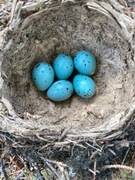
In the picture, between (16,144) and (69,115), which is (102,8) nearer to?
(69,115)

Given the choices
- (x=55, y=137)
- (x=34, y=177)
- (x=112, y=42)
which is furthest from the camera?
(x=112, y=42)

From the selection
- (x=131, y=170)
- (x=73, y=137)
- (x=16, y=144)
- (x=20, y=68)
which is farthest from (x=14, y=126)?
(x=131, y=170)

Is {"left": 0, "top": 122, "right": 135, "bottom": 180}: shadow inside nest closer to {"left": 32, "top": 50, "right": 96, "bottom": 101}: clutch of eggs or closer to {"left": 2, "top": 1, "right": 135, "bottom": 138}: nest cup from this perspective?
{"left": 2, "top": 1, "right": 135, "bottom": 138}: nest cup

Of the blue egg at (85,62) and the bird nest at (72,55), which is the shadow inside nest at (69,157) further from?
the blue egg at (85,62)

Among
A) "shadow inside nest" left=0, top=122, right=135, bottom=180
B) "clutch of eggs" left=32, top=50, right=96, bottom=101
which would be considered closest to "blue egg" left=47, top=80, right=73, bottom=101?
"clutch of eggs" left=32, top=50, right=96, bottom=101

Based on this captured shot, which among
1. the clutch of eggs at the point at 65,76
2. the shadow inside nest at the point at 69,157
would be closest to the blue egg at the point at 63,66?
the clutch of eggs at the point at 65,76

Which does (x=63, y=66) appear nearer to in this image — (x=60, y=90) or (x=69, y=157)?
(x=60, y=90)

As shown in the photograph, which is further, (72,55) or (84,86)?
(72,55)

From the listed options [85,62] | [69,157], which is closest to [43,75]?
[85,62]
